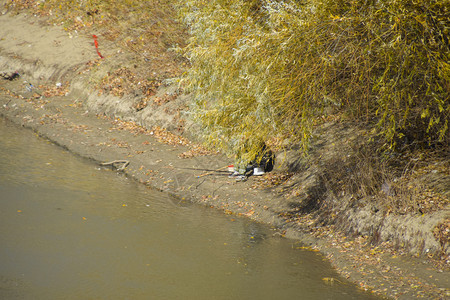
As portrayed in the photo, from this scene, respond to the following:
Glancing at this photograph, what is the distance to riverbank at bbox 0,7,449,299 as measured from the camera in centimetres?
912

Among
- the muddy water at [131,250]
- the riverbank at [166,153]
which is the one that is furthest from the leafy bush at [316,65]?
the muddy water at [131,250]

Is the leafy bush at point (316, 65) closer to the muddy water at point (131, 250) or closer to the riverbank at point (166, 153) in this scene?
the riverbank at point (166, 153)

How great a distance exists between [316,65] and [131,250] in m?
5.23

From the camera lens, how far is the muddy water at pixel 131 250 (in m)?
8.43

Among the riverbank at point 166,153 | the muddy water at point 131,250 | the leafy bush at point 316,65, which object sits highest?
the leafy bush at point 316,65

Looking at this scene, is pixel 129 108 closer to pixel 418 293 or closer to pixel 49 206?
pixel 49 206

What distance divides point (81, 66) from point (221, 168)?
1140 centimetres

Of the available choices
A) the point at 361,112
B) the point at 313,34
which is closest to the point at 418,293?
the point at 361,112

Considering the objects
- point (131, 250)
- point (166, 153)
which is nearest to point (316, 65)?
point (131, 250)

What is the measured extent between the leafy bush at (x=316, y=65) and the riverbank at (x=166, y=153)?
6.88ft

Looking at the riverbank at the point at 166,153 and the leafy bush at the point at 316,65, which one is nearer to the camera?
the leafy bush at the point at 316,65

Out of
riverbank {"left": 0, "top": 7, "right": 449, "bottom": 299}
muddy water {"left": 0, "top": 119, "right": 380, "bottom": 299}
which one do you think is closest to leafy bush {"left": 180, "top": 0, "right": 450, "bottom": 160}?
riverbank {"left": 0, "top": 7, "right": 449, "bottom": 299}

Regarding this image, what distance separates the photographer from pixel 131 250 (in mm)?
9898

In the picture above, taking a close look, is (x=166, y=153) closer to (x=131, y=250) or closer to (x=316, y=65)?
(x=131, y=250)
